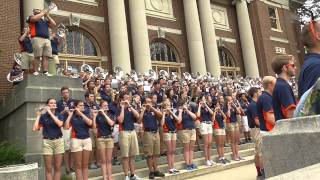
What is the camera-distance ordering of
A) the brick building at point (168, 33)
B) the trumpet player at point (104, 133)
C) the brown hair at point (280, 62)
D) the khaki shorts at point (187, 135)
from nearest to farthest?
the brown hair at point (280, 62), the trumpet player at point (104, 133), the khaki shorts at point (187, 135), the brick building at point (168, 33)

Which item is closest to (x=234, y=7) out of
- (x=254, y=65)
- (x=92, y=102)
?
(x=254, y=65)

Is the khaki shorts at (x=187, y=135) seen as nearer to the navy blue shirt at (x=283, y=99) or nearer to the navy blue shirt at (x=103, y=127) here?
the navy blue shirt at (x=103, y=127)

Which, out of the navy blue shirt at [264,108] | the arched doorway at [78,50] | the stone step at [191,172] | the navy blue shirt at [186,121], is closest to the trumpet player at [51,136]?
the stone step at [191,172]

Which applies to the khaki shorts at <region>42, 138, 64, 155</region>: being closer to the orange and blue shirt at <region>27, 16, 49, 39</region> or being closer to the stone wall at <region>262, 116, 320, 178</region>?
the orange and blue shirt at <region>27, 16, 49, 39</region>

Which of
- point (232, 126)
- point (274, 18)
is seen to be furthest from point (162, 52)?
point (274, 18)

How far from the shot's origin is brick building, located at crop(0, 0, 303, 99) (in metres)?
17.6

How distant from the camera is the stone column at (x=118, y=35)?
18195mm

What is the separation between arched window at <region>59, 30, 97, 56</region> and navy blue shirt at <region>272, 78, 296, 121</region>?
13.9m

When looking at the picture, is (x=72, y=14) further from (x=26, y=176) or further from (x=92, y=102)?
(x=26, y=176)

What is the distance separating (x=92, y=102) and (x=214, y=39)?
14.7m

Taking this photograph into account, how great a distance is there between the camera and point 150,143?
31.1 ft

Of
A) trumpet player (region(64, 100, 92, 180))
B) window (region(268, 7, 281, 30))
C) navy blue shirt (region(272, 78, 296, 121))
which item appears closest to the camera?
navy blue shirt (region(272, 78, 296, 121))

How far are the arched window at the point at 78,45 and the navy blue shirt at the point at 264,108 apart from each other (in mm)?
12566

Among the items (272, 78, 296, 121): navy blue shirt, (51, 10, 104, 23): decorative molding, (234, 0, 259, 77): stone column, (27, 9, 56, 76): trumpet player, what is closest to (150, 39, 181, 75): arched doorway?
(51, 10, 104, 23): decorative molding
